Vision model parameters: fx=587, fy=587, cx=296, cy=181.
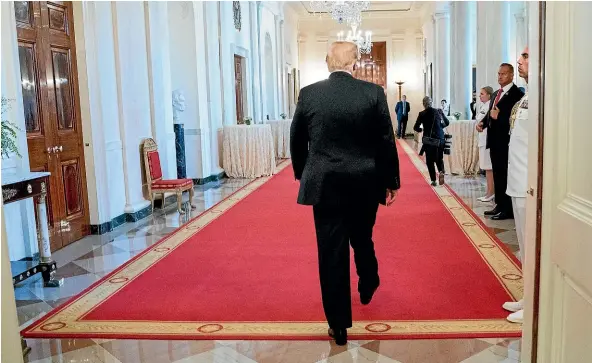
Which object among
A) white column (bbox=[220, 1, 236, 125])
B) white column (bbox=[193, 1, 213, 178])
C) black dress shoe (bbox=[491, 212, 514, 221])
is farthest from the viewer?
white column (bbox=[220, 1, 236, 125])

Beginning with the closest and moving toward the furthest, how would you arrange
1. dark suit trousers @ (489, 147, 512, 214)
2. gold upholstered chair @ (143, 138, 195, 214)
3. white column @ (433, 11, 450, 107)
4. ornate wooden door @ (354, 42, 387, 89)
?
Result: dark suit trousers @ (489, 147, 512, 214) → gold upholstered chair @ (143, 138, 195, 214) → white column @ (433, 11, 450, 107) → ornate wooden door @ (354, 42, 387, 89)

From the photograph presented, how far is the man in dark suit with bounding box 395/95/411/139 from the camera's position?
23.1 m

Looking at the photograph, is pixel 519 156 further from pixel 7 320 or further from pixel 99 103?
pixel 99 103

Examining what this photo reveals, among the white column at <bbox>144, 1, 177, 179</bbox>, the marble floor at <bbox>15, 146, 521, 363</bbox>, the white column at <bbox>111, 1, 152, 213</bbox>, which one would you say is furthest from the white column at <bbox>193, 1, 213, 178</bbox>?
the marble floor at <bbox>15, 146, 521, 363</bbox>

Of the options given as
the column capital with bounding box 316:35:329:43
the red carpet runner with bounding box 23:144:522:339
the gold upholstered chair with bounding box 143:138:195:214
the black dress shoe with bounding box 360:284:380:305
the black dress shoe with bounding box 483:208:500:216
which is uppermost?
the column capital with bounding box 316:35:329:43

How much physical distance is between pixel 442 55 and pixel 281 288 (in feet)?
50.0

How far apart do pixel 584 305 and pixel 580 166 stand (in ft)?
1.18

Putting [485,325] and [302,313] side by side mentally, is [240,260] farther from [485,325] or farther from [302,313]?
[485,325]

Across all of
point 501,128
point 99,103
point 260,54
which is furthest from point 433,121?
point 260,54

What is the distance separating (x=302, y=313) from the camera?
151 inches

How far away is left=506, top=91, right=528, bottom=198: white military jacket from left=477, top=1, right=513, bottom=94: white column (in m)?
7.94

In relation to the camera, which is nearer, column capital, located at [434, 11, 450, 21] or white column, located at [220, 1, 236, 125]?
white column, located at [220, 1, 236, 125]

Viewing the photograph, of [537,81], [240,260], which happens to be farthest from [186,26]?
[537,81]

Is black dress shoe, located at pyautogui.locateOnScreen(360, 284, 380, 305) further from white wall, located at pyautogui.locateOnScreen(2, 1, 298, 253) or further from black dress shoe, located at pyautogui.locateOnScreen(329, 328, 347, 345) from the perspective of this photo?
white wall, located at pyautogui.locateOnScreen(2, 1, 298, 253)
